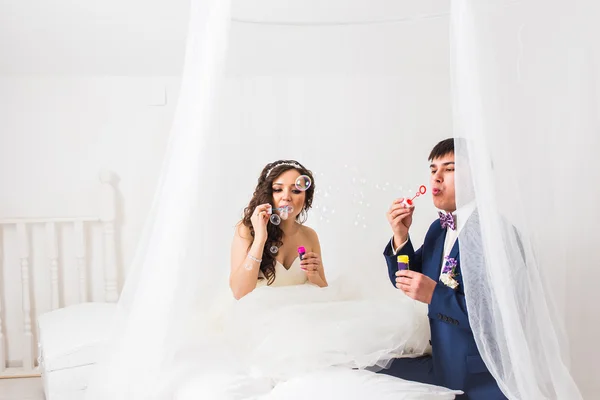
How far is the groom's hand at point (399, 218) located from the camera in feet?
6.99

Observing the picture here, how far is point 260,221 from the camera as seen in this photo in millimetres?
2389

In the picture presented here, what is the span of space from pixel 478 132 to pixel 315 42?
1372mm

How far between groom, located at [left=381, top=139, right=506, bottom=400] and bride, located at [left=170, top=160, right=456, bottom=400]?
13 cm

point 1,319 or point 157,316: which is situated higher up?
point 157,316

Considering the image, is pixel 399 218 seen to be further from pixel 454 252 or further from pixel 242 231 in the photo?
pixel 242 231

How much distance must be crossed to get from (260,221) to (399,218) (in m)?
0.51

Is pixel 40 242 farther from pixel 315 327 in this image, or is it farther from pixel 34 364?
pixel 315 327

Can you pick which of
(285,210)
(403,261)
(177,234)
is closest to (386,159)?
(285,210)

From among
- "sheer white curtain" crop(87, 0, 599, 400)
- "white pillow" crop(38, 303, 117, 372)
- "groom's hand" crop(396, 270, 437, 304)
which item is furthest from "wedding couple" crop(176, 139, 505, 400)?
"white pillow" crop(38, 303, 117, 372)

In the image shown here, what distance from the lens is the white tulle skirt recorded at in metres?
1.77

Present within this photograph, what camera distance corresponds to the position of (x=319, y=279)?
8.59 ft

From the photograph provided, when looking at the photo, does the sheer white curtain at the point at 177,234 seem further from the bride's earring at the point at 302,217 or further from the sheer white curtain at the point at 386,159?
the bride's earring at the point at 302,217

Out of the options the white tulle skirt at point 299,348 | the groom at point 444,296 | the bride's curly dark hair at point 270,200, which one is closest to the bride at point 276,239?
the bride's curly dark hair at point 270,200

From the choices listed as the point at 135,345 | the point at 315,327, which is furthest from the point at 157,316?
the point at 315,327
